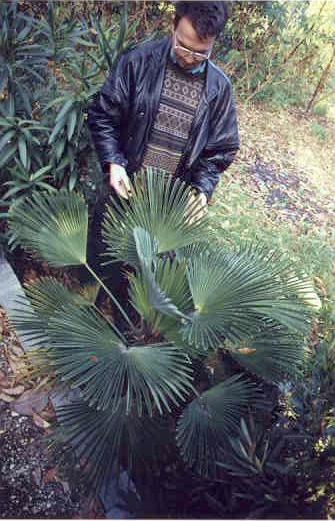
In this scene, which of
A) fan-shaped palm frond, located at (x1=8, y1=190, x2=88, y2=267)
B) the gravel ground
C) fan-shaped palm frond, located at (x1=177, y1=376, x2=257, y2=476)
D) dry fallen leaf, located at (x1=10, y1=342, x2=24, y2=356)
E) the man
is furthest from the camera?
dry fallen leaf, located at (x1=10, y1=342, x2=24, y2=356)

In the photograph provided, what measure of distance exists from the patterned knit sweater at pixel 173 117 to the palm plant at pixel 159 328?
43 cm

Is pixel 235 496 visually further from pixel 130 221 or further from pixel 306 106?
pixel 306 106

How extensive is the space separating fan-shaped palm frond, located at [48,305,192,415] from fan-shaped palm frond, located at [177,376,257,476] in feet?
0.51

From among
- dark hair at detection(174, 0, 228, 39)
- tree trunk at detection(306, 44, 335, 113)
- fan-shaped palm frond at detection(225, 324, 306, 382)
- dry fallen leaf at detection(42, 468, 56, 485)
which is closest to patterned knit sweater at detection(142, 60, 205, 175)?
dark hair at detection(174, 0, 228, 39)

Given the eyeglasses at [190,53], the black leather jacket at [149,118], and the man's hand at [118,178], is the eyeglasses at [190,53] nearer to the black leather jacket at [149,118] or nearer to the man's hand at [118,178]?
the black leather jacket at [149,118]

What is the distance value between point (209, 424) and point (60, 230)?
905 millimetres

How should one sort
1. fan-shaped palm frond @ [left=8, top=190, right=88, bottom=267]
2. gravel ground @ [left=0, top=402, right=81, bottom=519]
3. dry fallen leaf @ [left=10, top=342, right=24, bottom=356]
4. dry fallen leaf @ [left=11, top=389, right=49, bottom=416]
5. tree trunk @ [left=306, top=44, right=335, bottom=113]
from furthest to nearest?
tree trunk @ [left=306, top=44, right=335, bottom=113] < dry fallen leaf @ [left=10, top=342, right=24, bottom=356] < dry fallen leaf @ [left=11, top=389, right=49, bottom=416] < gravel ground @ [left=0, top=402, right=81, bottom=519] < fan-shaped palm frond @ [left=8, top=190, right=88, bottom=267]

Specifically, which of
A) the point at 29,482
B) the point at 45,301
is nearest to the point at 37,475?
the point at 29,482

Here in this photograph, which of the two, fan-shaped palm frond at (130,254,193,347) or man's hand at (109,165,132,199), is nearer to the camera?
fan-shaped palm frond at (130,254,193,347)

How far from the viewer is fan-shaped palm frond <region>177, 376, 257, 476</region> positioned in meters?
1.51

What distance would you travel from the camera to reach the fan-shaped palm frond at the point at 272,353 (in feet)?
5.64

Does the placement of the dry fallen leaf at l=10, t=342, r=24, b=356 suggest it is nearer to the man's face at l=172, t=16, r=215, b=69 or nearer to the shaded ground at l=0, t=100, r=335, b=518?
the shaded ground at l=0, t=100, r=335, b=518

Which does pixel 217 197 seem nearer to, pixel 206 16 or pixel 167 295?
pixel 206 16

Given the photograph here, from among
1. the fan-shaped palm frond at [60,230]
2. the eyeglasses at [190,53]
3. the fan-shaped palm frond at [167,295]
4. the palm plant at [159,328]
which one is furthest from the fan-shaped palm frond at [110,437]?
the eyeglasses at [190,53]
